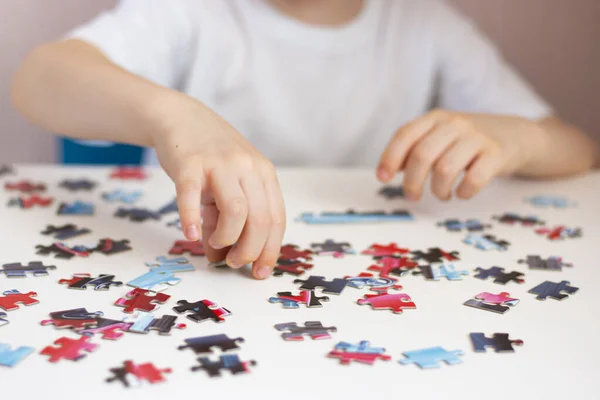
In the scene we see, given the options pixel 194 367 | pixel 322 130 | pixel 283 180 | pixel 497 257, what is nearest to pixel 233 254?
pixel 194 367

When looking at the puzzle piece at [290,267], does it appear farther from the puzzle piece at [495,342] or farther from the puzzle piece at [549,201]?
the puzzle piece at [549,201]

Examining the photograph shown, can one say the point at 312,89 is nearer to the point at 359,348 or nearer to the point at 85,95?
the point at 85,95

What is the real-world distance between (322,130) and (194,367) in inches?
42.2

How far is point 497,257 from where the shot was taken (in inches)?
35.4

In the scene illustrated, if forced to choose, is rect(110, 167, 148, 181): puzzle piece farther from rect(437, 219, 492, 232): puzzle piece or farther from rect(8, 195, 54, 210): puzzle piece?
rect(437, 219, 492, 232): puzzle piece

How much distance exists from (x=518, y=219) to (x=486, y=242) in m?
0.17

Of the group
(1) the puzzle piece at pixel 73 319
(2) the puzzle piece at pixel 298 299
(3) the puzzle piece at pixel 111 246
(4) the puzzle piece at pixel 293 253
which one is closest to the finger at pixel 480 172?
(4) the puzzle piece at pixel 293 253

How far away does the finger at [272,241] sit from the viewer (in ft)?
2.55

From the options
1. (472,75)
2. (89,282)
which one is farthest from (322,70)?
(89,282)

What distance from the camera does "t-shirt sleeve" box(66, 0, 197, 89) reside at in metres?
1.30

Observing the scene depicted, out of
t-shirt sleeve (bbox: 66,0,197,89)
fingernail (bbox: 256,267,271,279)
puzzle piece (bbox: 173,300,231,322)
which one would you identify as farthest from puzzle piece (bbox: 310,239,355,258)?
t-shirt sleeve (bbox: 66,0,197,89)

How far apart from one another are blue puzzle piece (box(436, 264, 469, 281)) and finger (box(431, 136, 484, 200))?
0.26 meters

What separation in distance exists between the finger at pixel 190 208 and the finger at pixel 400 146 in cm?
43

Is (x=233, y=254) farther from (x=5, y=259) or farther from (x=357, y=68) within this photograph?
(x=357, y=68)
